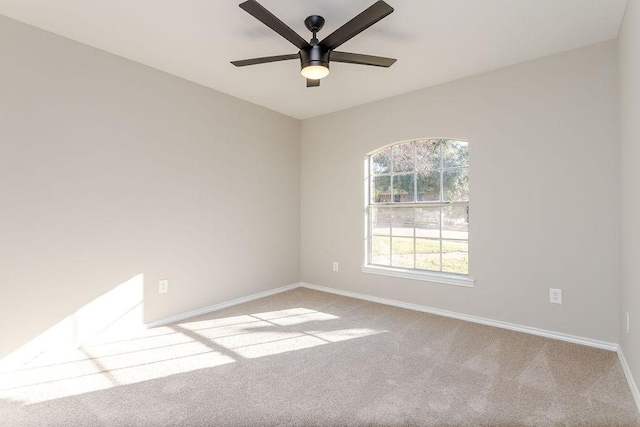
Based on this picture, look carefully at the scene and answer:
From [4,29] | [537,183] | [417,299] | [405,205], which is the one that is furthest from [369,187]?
[4,29]

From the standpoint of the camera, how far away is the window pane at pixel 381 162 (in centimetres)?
394

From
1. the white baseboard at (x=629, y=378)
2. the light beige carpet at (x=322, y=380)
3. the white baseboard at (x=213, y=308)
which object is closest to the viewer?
the light beige carpet at (x=322, y=380)

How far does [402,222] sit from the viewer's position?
3.80m

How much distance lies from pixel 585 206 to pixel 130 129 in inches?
159

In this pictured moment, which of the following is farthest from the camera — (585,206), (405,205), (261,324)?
(405,205)

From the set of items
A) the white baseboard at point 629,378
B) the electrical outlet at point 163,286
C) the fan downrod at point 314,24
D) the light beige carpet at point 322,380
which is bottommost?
the light beige carpet at point 322,380

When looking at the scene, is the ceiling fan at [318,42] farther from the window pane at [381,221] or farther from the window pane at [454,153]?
the window pane at [381,221]

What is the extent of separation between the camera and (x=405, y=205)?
375cm

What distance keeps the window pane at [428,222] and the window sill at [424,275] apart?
0.43 m

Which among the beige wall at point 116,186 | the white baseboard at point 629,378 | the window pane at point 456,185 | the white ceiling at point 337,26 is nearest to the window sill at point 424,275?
the window pane at point 456,185

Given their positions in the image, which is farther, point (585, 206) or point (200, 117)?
point (200, 117)

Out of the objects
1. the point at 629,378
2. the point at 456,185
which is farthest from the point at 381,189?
the point at 629,378

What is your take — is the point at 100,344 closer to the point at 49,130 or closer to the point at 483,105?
the point at 49,130

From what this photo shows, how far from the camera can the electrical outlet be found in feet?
10.3
